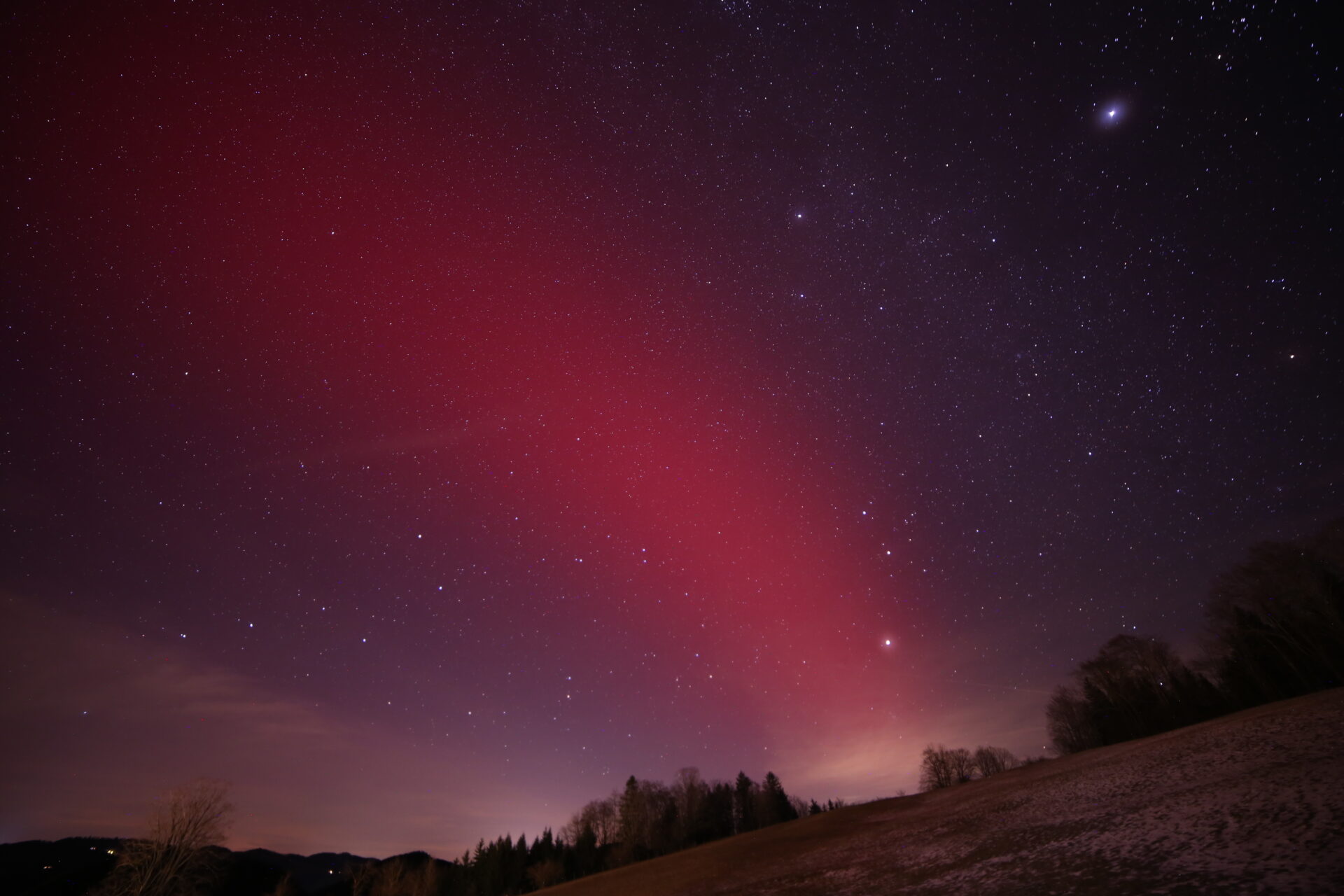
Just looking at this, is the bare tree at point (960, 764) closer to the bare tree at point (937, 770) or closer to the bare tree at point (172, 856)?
the bare tree at point (937, 770)

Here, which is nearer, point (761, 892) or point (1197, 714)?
point (761, 892)

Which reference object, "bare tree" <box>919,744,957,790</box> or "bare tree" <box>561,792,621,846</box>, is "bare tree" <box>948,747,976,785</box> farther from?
"bare tree" <box>561,792,621,846</box>

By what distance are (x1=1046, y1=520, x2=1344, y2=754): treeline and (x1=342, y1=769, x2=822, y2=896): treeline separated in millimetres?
45840

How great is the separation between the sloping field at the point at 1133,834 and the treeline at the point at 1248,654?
2414 centimetres

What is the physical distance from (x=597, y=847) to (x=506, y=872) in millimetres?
13777

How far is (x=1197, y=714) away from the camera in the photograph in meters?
48.2

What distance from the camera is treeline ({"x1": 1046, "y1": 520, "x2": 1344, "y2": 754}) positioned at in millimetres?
38062

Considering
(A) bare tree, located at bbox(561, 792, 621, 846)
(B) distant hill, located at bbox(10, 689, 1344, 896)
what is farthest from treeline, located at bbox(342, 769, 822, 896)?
(B) distant hill, located at bbox(10, 689, 1344, 896)

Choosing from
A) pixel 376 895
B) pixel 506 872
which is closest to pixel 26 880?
pixel 376 895

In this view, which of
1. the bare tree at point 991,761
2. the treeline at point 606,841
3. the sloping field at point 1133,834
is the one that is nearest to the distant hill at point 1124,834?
the sloping field at point 1133,834

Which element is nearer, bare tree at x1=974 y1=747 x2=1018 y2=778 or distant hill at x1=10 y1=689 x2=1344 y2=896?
distant hill at x1=10 y1=689 x2=1344 y2=896

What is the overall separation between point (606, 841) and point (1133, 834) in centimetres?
8851

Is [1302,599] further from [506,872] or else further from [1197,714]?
[506,872]

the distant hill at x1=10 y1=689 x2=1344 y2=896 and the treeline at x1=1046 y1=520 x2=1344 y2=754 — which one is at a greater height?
the treeline at x1=1046 y1=520 x2=1344 y2=754
